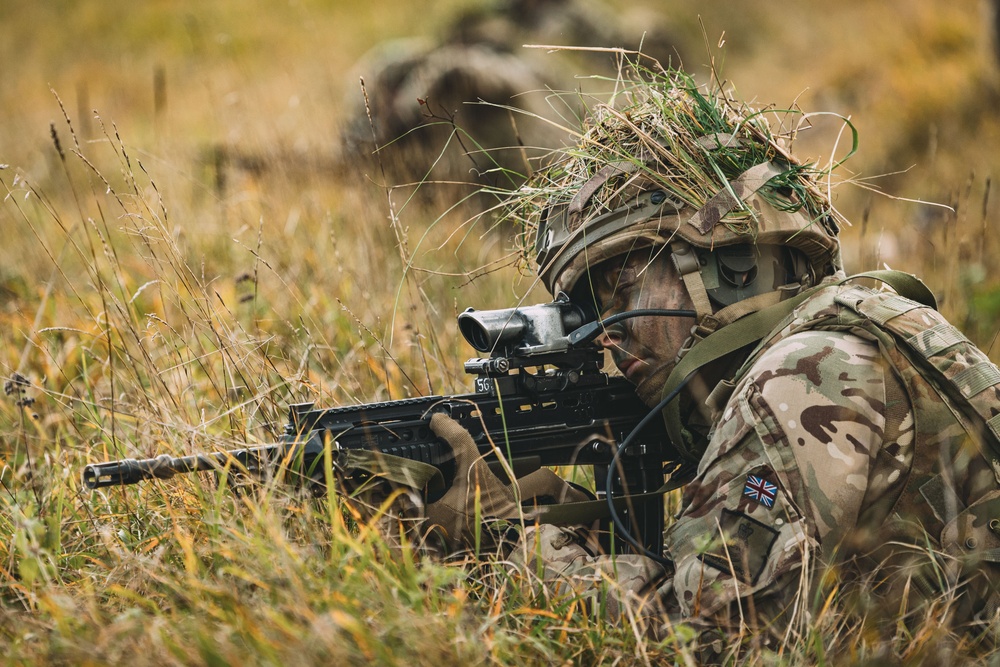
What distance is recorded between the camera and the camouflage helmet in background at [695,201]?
115 inches

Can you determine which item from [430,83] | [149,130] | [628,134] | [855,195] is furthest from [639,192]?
[149,130]

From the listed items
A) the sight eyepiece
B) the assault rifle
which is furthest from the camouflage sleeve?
the sight eyepiece

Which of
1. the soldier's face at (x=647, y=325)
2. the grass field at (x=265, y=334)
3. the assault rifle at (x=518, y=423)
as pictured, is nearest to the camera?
the grass field at (x=265, y=334)

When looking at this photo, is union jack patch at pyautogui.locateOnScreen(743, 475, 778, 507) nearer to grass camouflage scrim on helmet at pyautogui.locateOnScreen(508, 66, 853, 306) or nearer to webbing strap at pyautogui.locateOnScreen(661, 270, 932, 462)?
webbing strap at pyautogui.locateOnScreen(661, 270, 932, 462)

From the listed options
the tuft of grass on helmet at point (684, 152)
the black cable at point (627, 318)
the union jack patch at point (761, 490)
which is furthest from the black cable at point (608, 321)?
the union jack patch at point (761, 490)

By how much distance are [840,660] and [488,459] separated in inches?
→ 50.1

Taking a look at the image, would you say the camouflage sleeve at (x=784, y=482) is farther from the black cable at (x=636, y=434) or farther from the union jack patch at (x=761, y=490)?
the black cable at (x=636, y=434)

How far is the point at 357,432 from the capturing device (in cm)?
281

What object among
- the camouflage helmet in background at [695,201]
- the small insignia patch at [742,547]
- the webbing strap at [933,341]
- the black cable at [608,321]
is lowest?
the small insignia patch at [742,547]

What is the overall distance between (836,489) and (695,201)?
105cm

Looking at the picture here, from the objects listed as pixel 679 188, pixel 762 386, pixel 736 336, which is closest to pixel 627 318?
pixel 736 336

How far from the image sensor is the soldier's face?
118 inches

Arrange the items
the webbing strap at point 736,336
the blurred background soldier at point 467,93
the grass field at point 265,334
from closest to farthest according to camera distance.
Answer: the grass field at point 265,334, the webbing strap at point 736,336, the blurred background soldier at point 467,93

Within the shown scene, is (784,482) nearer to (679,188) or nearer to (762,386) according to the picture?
(762,386)
